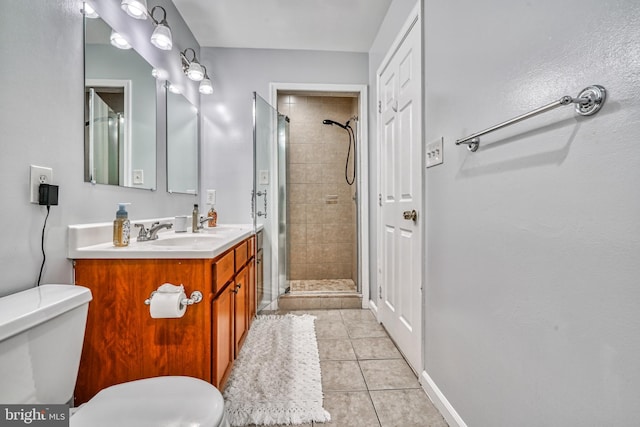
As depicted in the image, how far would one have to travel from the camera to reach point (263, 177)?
2719 mm

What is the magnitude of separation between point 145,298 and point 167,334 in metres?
0.17

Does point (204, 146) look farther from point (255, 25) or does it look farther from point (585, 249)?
point (585, 249)

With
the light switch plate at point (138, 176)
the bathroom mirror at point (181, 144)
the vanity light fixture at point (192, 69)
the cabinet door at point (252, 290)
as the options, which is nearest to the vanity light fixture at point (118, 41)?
the bathroom mirror at point (181, 144)

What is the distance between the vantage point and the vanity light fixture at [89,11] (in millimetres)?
1338

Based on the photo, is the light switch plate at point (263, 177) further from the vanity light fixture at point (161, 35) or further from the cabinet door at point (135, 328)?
the cabinet door at point (135, 328)

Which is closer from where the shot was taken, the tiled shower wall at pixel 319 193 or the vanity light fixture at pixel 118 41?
the vanity light fixture at pixel 118 41

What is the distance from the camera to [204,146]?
112 inches

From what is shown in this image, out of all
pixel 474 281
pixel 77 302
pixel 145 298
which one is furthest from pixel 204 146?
pixel 474 281

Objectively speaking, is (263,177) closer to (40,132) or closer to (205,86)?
(205,86)

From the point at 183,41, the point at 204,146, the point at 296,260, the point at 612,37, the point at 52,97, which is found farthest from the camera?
the point at 296,260

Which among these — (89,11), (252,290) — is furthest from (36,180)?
(252,290)

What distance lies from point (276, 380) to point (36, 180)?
4.71ft

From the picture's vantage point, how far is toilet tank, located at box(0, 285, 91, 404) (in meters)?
0.69

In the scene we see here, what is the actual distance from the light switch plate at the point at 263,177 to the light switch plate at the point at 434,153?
5.09 ft
